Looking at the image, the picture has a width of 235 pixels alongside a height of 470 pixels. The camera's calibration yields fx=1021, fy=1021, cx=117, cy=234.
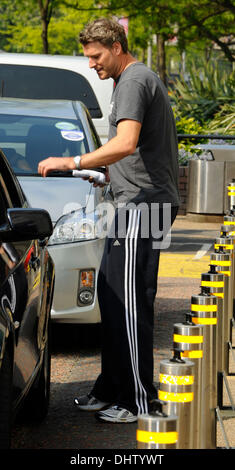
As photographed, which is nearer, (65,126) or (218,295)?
(218,295)

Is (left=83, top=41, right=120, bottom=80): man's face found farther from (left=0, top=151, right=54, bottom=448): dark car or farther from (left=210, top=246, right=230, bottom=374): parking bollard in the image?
(left=210, top=246, right=230, bottom=374): parking bollard

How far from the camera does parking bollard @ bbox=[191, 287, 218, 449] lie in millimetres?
4316

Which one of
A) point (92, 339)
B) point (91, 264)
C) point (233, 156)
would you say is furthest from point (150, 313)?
point (233, 156)

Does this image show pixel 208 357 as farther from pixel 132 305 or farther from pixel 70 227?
pixel 70 227

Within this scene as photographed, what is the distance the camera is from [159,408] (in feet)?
9.61

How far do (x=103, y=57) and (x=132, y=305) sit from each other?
1.29 m

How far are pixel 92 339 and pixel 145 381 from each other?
219 cm

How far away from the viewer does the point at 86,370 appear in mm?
6645

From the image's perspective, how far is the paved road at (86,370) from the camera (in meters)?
5.07

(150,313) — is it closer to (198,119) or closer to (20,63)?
(20,63)

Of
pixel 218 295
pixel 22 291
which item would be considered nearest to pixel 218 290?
pixel 218 295

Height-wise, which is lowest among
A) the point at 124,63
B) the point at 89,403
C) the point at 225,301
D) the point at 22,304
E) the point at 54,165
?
the point at 89,403

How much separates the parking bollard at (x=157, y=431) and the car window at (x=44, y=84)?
9.52 m

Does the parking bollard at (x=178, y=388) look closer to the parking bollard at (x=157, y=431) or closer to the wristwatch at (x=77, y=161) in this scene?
the parking bollard at (x=157, y=431)
